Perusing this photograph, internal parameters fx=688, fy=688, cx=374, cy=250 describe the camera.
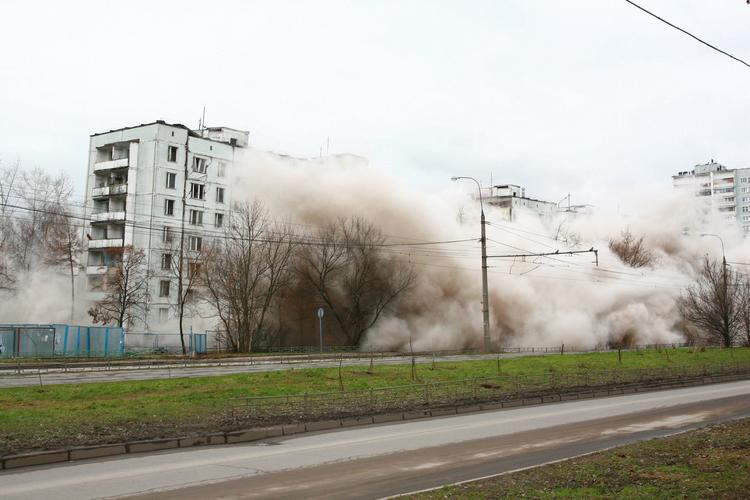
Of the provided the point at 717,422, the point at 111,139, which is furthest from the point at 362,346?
the point at 717,422

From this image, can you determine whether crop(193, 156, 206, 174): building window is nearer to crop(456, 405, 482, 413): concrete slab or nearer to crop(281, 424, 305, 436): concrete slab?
crop(456, 405, 482, 413): concrete slab

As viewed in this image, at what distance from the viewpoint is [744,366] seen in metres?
35.4

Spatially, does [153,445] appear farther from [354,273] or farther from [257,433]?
[354,273]

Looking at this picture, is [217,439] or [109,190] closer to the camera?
[217,439]

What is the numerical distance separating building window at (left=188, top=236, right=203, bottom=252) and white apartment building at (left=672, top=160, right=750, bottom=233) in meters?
91.0

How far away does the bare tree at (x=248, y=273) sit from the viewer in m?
54.5

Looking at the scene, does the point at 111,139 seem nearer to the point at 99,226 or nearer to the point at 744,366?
the point at 99,226

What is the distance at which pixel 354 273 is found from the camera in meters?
59.4

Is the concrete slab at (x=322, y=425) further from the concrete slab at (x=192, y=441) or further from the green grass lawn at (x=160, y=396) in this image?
the concrete slab at (x=192, y=441)

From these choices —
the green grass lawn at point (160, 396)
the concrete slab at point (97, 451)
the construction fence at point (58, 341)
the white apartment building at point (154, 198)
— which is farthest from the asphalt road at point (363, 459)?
the white apartment building at point (154, 198)

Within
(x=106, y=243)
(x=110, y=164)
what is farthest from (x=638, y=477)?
(x=110, y=164)

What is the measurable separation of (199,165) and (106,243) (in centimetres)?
1088

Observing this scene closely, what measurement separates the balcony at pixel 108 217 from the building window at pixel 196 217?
5.97m

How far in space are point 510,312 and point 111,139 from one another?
39.9 meters
